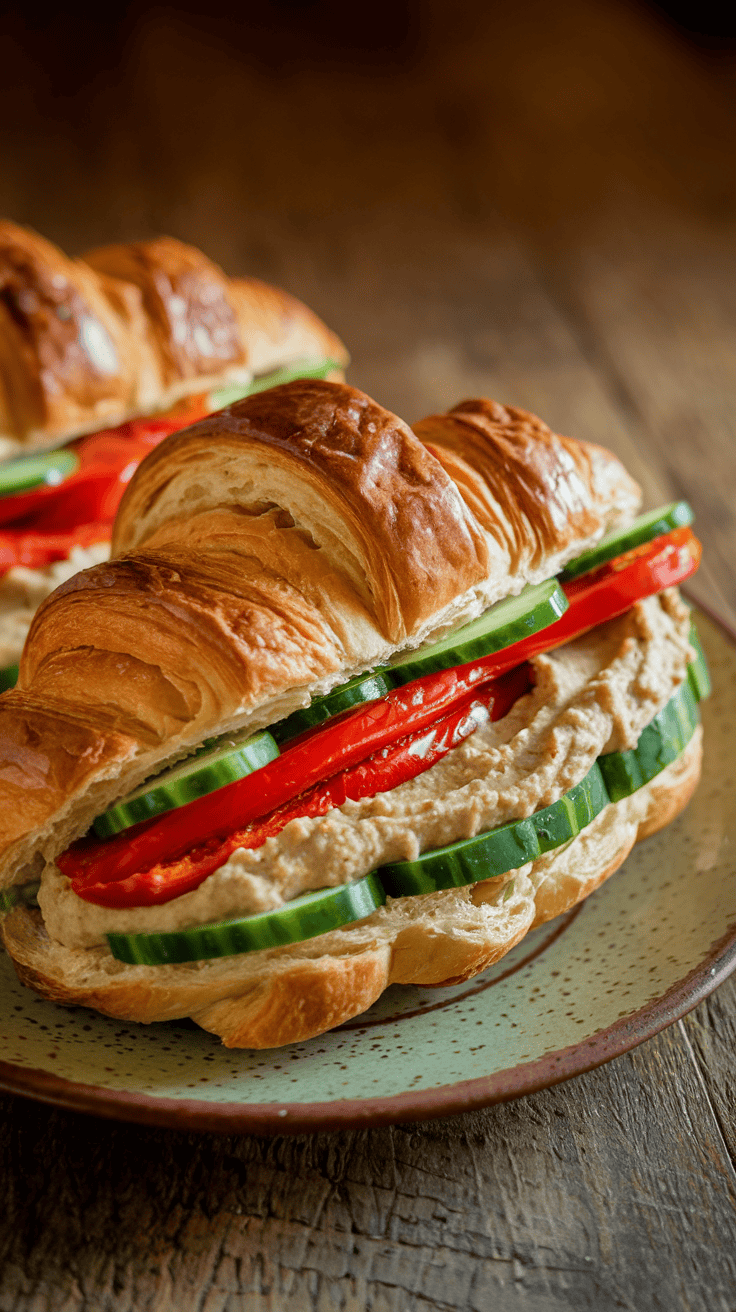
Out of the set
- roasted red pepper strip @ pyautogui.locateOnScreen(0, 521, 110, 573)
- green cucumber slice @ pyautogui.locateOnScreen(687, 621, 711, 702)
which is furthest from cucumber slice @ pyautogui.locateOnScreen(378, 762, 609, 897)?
roasted red pepper strip @ pyautogui.locateOnScreen(0, 521, 110, 573)

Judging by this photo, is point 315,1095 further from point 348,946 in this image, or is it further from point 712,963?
point 712,963

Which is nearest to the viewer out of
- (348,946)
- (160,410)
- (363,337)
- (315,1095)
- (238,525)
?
(315,1095)

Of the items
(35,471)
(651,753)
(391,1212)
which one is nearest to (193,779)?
(391,1212)

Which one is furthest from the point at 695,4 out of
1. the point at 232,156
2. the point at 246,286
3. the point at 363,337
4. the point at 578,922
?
the point at 578,922

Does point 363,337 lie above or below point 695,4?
below

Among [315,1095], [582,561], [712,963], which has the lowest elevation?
[712,963]

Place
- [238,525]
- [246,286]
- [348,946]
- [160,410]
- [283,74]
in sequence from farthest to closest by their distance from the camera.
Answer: [283,74]
[246,286]
[160,410]
[238,525]
[348,946]

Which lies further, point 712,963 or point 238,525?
point 238,525
